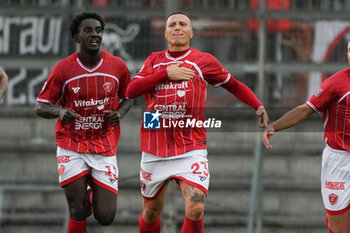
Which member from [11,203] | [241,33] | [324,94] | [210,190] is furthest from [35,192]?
[324,94]

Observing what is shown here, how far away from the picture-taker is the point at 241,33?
10219 mm

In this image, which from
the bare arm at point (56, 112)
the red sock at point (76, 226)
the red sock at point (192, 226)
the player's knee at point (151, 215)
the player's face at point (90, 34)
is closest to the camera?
the bare arm at point (56, 112)

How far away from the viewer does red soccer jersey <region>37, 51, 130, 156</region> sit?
26.2 ft

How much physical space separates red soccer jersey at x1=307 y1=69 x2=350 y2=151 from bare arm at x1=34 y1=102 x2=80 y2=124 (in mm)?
2178

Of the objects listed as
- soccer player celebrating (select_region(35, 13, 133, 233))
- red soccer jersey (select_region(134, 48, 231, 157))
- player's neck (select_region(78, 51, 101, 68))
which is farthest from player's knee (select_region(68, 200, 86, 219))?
player's neck (select_region(78, 51, 101, 68))

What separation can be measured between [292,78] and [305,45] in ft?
1.44

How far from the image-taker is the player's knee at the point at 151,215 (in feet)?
27.0

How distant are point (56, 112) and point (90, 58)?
2.05ft

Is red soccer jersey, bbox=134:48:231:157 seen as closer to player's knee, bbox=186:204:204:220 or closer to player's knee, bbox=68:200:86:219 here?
player's knee, bbox=186:204:204:220

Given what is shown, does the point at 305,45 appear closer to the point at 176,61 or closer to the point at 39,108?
the point at 176,61

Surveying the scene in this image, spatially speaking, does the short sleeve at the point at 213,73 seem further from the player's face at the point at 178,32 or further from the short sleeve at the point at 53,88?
the short sleeve at the point at 53,88

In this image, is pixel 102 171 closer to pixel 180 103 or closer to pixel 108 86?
pixel 108 86

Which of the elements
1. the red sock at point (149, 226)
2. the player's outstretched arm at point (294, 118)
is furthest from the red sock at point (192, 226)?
the player's outstretched arm at point (294, 118)

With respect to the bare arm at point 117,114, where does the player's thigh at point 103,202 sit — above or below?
below
